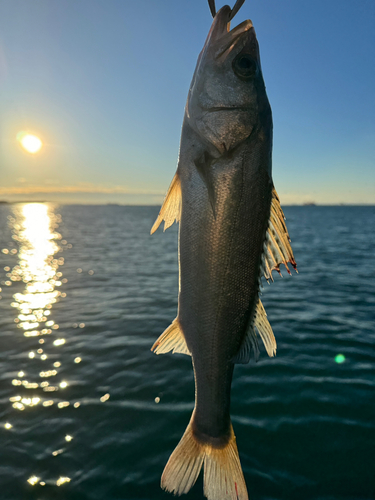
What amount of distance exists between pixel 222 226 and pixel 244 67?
1555 millimetres

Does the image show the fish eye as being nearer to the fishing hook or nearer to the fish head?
the fish head

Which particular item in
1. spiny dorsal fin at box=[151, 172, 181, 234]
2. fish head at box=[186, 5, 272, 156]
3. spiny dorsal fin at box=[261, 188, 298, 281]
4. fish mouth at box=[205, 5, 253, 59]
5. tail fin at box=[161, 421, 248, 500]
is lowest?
tail fin at box=[161, 421, 248, 500]

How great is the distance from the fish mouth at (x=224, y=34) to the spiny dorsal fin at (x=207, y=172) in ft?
3.45

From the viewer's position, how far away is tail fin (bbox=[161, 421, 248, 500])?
10.5 feet

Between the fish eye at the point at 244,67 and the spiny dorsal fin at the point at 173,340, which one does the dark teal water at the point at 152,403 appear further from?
the fish eye at the point at 244,67

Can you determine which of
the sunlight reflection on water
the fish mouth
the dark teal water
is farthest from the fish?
the sunlight reflection on water

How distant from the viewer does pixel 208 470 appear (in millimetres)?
3375

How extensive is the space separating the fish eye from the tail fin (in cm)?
361

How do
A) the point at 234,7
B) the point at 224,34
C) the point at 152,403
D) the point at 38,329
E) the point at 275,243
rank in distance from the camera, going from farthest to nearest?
the point at 38,329 < the point at 152,403 < the point at 224,34 < the point at 275,243 < the point at 234,7

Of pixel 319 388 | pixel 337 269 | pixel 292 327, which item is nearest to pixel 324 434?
pixel 319 388

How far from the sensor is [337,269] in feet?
72.4

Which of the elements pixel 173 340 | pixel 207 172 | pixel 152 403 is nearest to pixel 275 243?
pixel 207 172

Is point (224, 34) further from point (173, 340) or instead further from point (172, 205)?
point (173, 340)

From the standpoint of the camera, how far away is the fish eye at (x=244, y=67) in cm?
309
